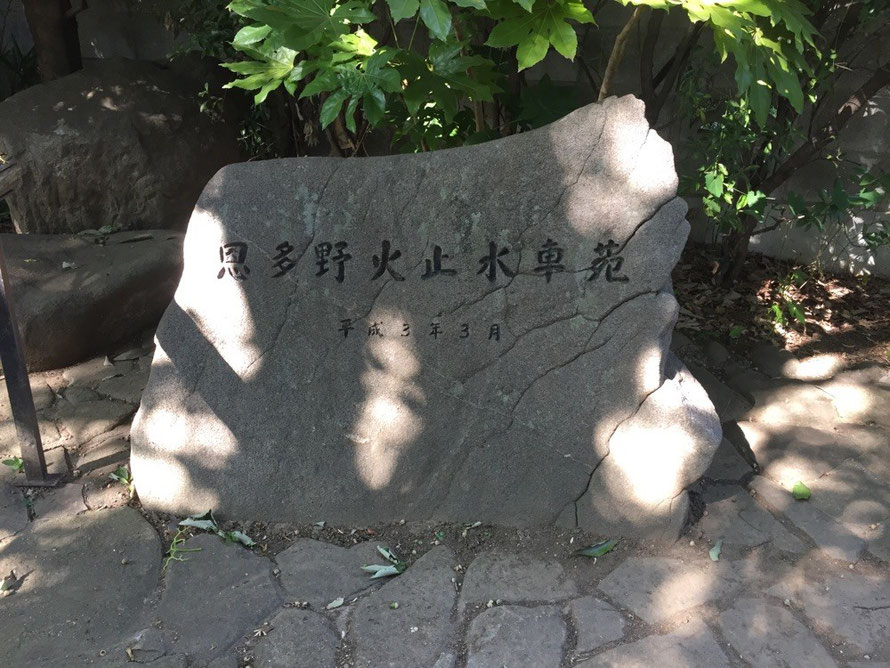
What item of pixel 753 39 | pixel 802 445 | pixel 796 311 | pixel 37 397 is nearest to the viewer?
pixel 753 39

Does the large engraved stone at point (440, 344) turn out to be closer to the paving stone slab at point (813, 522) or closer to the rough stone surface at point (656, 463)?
the rough stone surface at point (656, 463)

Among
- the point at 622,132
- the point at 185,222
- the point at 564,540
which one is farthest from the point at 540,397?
the point at 185,222

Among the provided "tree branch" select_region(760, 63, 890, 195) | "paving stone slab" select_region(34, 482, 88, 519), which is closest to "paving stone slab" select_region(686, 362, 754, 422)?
"tree branch" select_region(760, 63, 890, 195)

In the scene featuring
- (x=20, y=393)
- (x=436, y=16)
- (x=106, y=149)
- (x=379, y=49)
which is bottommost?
Answer: (x=20, y=393)

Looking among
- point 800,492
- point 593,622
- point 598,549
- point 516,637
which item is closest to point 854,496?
point 800,492

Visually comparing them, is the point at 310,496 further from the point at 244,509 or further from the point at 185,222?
Result: the point at 185,222

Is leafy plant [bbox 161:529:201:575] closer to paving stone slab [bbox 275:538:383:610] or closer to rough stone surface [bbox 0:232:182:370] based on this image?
paving stone slab [bbox 275:538:383:610]

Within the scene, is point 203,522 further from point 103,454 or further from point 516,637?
point 516,637

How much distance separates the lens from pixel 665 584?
2.89m

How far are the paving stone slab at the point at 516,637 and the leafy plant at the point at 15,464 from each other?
2191mm

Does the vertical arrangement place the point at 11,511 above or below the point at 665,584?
below

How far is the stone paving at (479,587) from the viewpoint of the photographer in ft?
8.71

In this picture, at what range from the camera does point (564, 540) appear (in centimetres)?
311

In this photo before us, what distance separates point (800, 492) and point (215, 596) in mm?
2354
